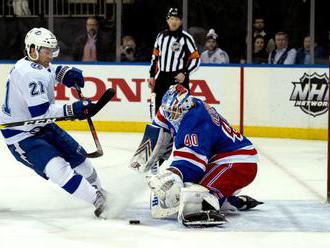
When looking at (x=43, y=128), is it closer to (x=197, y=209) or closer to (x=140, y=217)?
(x=140, y=217)

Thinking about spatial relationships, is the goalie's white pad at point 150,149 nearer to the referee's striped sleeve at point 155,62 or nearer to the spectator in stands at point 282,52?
→ the referee's striped sleeve at point 155,62

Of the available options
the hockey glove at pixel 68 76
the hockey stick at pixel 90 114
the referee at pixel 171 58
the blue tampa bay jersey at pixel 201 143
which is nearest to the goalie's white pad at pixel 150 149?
the blue tampa bay jersey at pixel 201 143

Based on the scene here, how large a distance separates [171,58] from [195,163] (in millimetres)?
2979

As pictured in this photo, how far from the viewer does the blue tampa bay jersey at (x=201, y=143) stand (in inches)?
186

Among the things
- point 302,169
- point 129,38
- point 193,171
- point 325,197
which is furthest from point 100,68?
point 193,171

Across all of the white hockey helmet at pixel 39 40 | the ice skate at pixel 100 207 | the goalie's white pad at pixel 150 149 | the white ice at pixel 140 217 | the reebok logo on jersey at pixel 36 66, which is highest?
the white hockey helmet at pixel 39 40

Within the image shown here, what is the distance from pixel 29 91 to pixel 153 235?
1054mm

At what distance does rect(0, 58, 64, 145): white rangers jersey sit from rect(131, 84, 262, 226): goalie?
55 centimetres

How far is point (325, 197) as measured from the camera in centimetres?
588

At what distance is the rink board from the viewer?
31.5ft

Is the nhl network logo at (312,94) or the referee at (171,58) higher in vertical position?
the referee at (171,58)

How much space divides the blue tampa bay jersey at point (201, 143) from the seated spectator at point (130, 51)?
18.0ft

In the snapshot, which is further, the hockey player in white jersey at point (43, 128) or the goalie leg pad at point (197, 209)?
the hockey player in white jersey at point (43, 128)

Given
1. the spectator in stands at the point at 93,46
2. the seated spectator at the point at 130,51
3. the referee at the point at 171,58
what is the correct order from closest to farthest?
the referee at the point at 171,58, the seated spectator at the point at 130,51, the spectator in stands at the point at 93,46
